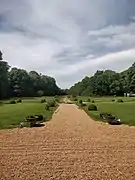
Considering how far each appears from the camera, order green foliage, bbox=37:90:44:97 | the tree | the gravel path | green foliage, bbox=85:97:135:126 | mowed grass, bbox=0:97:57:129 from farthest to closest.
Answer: green foliage, bbox=37:90:44:97, the tree, green foliage, bbox=85:97:135:126, mowed grass, bbox=0:97:57:129, the gravel path

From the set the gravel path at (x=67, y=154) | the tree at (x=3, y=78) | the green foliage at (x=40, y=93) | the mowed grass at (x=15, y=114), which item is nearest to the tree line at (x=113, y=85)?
the green foliage at (x=40, y=93)

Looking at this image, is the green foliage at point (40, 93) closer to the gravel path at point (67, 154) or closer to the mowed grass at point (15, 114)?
the mowed grass at point (15, 114)

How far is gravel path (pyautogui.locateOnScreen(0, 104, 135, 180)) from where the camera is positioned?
1081 centimetres

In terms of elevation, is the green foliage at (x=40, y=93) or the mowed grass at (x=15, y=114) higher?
the green foliage at (x=40, y=93)

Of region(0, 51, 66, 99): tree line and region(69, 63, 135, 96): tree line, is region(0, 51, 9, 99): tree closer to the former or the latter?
region(0, 51, 66, 99): tree line

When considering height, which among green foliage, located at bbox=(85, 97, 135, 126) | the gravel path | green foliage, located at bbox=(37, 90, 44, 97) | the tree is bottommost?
the gravel path

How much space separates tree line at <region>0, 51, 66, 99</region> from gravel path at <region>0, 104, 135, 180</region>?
70936 millimetres

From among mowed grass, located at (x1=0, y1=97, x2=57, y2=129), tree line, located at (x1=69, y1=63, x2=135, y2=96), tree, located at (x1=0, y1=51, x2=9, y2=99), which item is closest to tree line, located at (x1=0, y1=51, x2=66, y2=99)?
tree, located at (x1=0, y1=51, x2=9, y2=99)

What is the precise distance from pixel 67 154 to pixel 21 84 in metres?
97.4

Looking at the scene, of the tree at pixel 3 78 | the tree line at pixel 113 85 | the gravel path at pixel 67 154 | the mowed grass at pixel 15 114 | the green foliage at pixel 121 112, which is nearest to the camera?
the gravel path at pixel 67 154

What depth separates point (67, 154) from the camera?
1393 centimetres

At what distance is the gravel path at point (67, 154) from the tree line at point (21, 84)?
7094 cm

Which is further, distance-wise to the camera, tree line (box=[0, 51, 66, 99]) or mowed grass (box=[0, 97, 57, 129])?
tree line (box=[0, 51, 66, 99])

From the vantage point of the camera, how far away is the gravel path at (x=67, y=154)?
10.8 m
